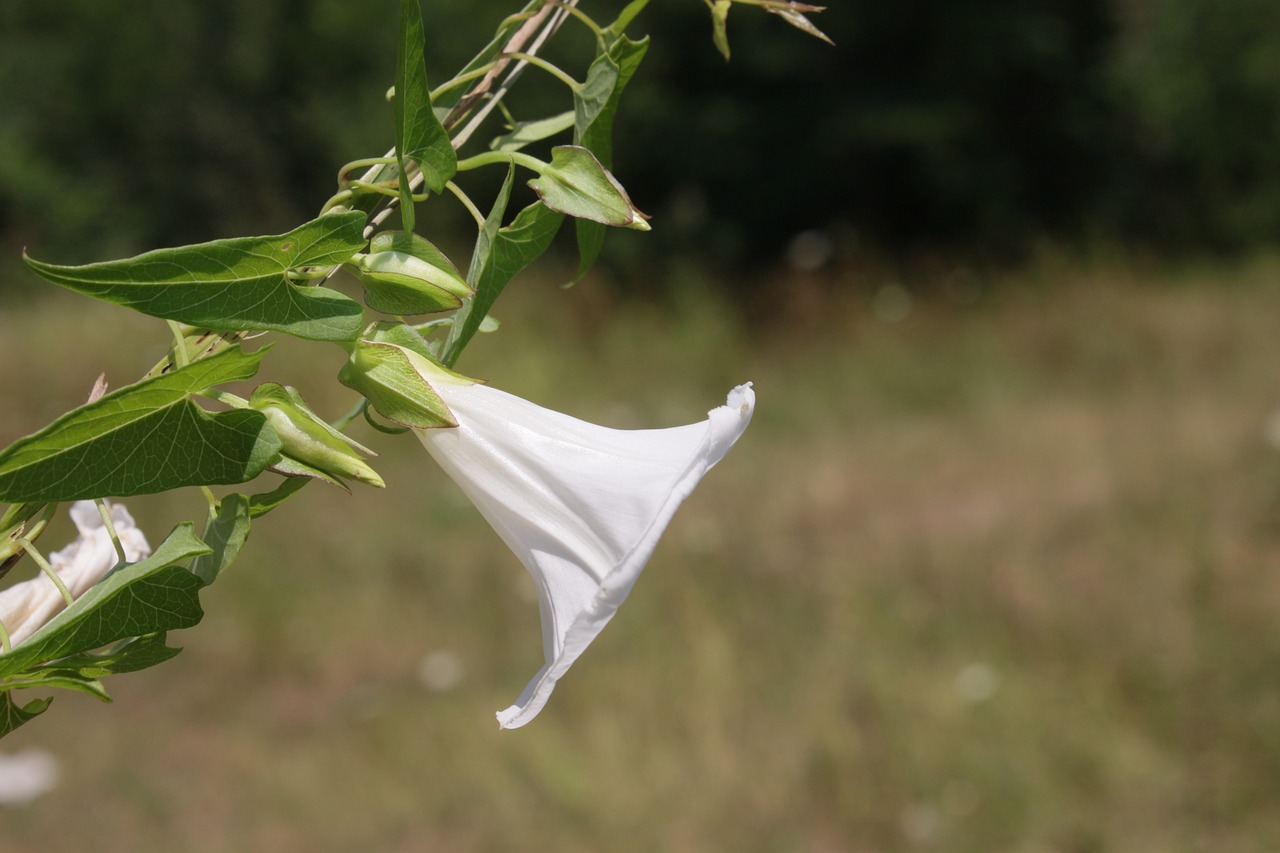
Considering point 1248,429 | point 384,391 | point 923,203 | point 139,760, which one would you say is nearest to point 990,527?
point 1248,429

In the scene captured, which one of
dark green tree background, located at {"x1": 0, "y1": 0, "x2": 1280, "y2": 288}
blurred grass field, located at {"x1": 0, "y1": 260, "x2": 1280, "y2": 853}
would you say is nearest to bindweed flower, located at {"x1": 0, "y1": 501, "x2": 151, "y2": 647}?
blurred grass field, located at {"x1": 0, "y1": 260, "x2": 1280, "y2": 853}

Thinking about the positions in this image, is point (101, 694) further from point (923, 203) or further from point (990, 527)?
point (923, 203)

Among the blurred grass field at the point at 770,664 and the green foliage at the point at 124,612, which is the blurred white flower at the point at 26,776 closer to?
the blurred grass field at the point at 770,664

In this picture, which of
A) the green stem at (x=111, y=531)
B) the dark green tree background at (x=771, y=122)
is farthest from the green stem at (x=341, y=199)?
the dark green tree background at (x=771, y=122)

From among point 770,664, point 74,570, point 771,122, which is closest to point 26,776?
point 770,664

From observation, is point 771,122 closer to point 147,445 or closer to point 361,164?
point 361,164
